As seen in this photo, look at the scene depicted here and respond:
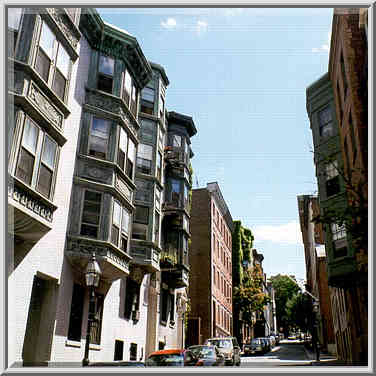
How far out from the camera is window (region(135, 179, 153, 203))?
2391 cm

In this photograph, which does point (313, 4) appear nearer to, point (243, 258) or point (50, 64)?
point (50, 64)

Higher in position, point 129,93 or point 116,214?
point 129,93

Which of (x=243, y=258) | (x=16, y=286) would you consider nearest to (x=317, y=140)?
(x=16, y=286)

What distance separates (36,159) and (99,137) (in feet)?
17.4

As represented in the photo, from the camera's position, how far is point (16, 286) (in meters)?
12.0

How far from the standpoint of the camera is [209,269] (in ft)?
134

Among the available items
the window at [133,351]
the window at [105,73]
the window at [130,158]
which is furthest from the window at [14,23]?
the window at [133,351]

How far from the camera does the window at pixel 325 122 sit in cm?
2366

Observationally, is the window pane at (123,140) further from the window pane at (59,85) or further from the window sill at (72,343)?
the window sill at (72,343)

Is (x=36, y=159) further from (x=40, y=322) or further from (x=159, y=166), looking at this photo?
(x=159, y=166)

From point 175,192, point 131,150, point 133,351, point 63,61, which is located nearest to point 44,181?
point 63,61

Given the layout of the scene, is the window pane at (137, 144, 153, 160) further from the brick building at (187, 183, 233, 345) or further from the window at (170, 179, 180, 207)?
the brick building at (187, 183, 233, 345)

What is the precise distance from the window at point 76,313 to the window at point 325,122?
629 inches

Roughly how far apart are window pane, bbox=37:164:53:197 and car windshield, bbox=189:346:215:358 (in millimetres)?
9905
